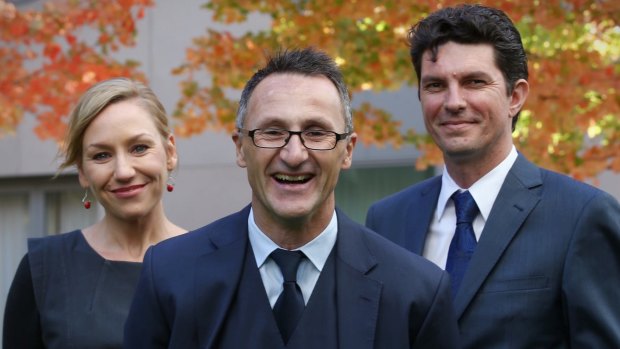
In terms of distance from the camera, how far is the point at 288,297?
2.92m

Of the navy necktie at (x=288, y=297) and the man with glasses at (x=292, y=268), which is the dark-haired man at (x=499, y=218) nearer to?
the man with glasses at (x=292, y=268)

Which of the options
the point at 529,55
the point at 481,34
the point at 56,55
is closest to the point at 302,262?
the point at 481,34

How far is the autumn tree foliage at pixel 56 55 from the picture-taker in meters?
9.12

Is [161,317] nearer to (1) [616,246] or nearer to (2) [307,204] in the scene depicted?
(2) [307,204]

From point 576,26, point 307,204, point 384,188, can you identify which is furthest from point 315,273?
point 384,188

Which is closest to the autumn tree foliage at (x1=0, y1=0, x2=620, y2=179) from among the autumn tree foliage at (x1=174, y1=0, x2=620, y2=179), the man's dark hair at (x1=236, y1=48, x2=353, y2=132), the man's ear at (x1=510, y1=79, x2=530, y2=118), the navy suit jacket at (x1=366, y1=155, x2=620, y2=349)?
the autumn tree foliage at (x1=174, y1=0, x2=620, y2=179)

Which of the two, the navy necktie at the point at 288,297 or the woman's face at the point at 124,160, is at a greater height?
the woman's face at the point at 124,160

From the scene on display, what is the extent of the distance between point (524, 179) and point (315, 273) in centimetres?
99

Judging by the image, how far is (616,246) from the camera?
133 inches

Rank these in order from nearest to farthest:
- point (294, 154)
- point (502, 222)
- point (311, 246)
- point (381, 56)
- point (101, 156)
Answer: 1. point (294, 154)
2. point (311, 246)
3. point (502, 222)
4. point (101, 156)
5. point (381, 56)

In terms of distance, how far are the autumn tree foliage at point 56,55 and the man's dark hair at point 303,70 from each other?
20.2ft

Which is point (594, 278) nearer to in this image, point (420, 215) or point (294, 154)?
point (420, 215)

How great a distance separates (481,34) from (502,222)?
636 millimetres

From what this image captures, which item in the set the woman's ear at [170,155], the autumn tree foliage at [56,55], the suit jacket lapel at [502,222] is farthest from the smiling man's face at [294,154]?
the autumn tree foliage at [56,55]
